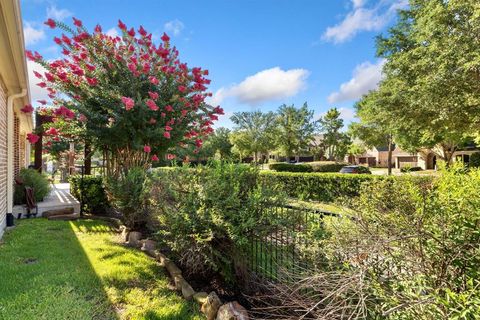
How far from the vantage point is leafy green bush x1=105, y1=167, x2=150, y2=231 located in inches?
209

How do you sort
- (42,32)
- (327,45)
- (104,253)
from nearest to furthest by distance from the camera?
1. (104,253)
2. (42,32)
3. (327,45)

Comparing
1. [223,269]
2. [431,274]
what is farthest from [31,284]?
[431,274]

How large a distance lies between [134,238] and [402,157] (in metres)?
44.4

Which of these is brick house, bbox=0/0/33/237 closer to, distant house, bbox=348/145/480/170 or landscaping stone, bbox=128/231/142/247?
landscaping stone, bbox=128/231/142/247

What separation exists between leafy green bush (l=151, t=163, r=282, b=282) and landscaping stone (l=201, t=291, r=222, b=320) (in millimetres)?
383

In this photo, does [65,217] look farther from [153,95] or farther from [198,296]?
[198,296]

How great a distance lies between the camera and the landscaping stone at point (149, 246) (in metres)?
4.62

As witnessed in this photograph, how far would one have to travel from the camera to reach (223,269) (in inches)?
133

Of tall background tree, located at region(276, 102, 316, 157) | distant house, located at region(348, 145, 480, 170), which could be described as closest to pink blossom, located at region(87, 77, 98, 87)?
tall background tree, located at region(276, 102, 316, 157)

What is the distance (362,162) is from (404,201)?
5059cm

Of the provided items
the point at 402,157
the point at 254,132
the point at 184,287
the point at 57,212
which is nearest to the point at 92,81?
the point at 57,212

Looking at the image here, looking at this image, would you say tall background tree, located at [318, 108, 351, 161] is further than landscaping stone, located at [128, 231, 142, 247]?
Yes

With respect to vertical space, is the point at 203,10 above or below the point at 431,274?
above

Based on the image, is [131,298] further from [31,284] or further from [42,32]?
[42,32]
